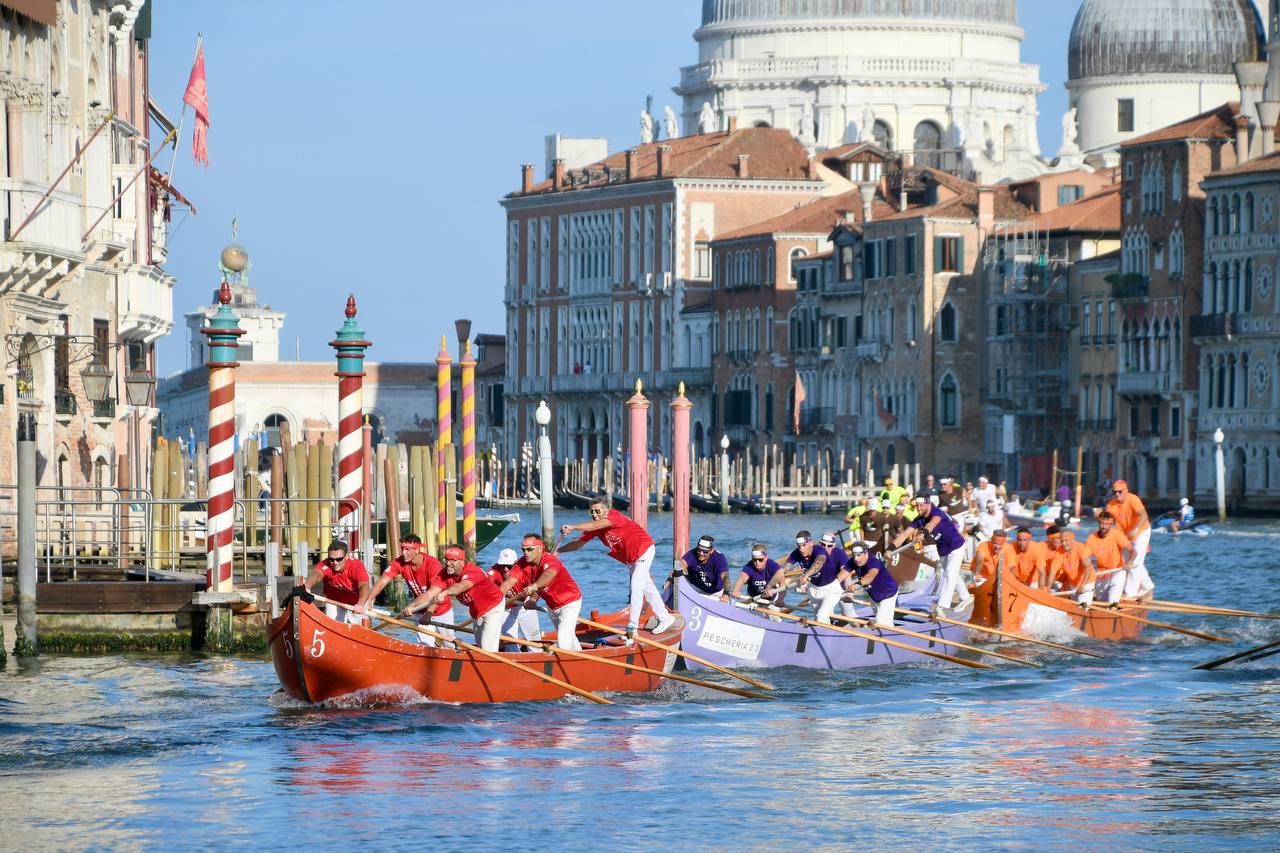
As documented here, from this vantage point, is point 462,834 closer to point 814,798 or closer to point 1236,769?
point 814,798

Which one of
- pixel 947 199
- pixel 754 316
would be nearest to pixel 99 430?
pixel 947 199

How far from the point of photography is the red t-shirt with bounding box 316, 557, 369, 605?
2739cm

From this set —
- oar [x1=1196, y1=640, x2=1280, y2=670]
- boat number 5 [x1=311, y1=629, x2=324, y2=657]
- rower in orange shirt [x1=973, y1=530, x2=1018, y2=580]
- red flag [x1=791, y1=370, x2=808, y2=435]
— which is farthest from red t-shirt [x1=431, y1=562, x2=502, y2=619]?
red flag [x1=791, y1=370, x2=808, y2=435]

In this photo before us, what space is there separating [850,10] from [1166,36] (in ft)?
50.5

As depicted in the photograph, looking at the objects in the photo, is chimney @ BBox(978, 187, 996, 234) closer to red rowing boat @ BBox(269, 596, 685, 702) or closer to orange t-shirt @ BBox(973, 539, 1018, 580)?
orange t-shirt @ BBox(973, 539, 1018, 580)

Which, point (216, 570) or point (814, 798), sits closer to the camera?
point (814, 798)

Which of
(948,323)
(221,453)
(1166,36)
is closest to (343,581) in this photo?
(221,453)

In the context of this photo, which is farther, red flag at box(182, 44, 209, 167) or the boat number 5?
red flag at box(182, 44, 209, 167)

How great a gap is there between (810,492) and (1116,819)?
246 ft

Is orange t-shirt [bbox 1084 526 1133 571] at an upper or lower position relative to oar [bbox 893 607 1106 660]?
upper

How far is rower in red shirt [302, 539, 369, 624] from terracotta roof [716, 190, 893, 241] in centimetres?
7784

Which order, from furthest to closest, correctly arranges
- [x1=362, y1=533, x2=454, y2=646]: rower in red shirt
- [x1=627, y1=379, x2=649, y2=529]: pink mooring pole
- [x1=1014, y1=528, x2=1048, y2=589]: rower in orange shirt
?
[x1=627, y1=379, x2=649, y2=529]: pink mooring pole → [x1=1014, y1=528, x2=1048, y2=589]: rower in orange shirt → [x1=362, y1=533, x2=454, y2=646]: rower in red shirt

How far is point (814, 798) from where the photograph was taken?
75.7ft

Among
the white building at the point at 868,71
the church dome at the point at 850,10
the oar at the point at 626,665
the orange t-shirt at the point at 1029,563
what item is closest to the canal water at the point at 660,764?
the oar at the point at 626,665
